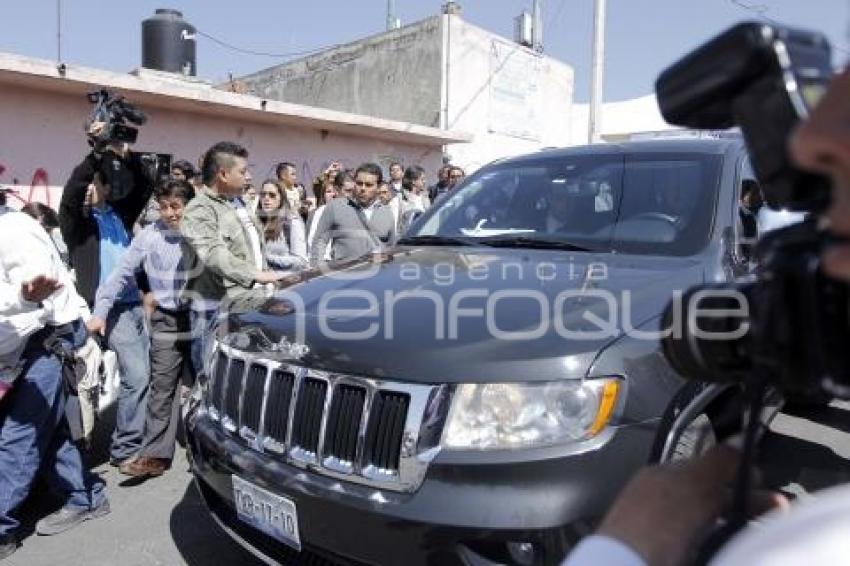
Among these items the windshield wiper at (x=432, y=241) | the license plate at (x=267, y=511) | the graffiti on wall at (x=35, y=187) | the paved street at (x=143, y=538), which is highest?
the graffiti on wall at (x=35, y=187)

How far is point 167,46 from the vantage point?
1336 centimetres

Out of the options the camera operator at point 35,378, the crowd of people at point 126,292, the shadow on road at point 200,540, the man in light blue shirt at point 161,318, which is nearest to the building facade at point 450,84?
the crowd of people at point 126,292

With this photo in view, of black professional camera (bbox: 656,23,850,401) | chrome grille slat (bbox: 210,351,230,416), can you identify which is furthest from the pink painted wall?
black professional camera (bbox: 656,23,850,401)

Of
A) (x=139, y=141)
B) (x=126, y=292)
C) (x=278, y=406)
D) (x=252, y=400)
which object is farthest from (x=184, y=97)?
(x=278, y=406)

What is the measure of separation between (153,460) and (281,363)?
2076 mm

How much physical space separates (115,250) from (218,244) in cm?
93

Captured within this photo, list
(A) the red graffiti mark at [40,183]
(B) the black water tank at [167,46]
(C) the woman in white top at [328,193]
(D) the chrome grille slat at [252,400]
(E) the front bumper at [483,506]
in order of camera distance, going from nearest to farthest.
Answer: (E) the front bumper at [483,506] < (D) the chrome grille slat at [252,400] < (C) the woman in white top at [328,193] < (A) the red graffiti mark at [40,183] < (B) the black water tank at [167,46]

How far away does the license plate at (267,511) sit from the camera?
89.4 inches

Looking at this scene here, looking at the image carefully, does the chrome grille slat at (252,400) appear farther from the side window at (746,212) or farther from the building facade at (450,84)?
the building facade at (450,84)

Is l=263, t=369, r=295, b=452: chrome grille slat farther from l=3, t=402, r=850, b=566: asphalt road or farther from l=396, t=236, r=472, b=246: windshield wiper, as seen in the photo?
l=396, t=236, r=472, b=246: windshield wiper

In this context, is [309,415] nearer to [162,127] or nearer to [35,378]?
[35,378]

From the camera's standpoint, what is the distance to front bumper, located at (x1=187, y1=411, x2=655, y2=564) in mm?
1904

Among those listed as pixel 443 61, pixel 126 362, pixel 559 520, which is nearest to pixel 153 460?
pixel 126 362

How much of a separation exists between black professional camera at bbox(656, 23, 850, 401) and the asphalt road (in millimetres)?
2044
